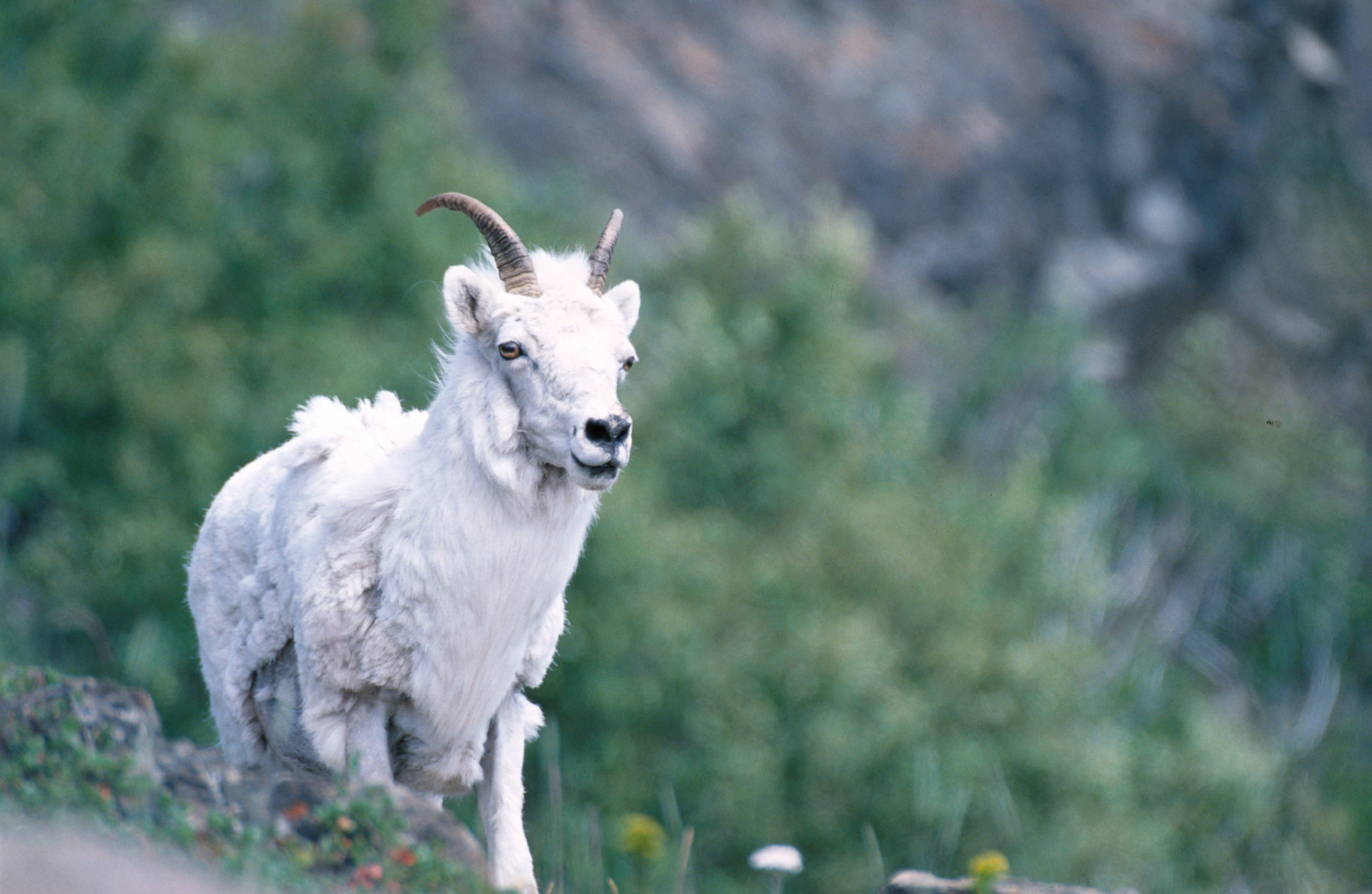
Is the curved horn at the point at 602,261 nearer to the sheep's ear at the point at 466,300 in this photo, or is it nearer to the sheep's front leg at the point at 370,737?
the sheep's ear at the point at 466,300

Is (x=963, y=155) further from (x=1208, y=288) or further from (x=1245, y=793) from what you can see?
(x=1245, y=793)

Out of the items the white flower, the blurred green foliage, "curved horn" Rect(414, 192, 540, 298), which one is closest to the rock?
the white flower

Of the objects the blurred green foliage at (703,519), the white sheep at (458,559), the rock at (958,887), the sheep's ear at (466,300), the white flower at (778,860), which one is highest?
the blurred green foliage at (703,519)

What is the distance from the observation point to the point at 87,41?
70.5ft

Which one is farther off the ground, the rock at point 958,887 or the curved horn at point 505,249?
the curved horn at point 505,249

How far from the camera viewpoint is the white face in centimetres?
426

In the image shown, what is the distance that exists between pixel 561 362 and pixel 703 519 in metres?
16.8

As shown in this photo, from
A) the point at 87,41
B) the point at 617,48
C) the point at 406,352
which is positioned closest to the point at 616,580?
the point at 406,352

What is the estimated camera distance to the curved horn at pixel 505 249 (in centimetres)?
470

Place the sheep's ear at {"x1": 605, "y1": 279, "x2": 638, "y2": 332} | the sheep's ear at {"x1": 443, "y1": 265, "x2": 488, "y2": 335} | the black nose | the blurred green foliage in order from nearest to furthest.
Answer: the black nose
the sheep's ear at {"x1": 443, "y1": 265, "x2": 488, "y2": 335}
the sheep's ear at {"x1": 605, "y1": 279, "x2": 638, "y2": 332}
the blurred green foliage

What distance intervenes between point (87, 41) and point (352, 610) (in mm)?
20307

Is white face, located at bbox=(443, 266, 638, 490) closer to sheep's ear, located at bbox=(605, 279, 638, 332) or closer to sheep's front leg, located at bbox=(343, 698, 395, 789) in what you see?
sheep's ear, located at bbox=(605, 279, 638, 332)

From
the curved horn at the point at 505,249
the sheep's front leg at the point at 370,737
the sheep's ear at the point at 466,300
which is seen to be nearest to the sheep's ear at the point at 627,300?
the curved horn at the point at 505,249

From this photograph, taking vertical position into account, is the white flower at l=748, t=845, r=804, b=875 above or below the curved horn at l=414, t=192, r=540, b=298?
below
